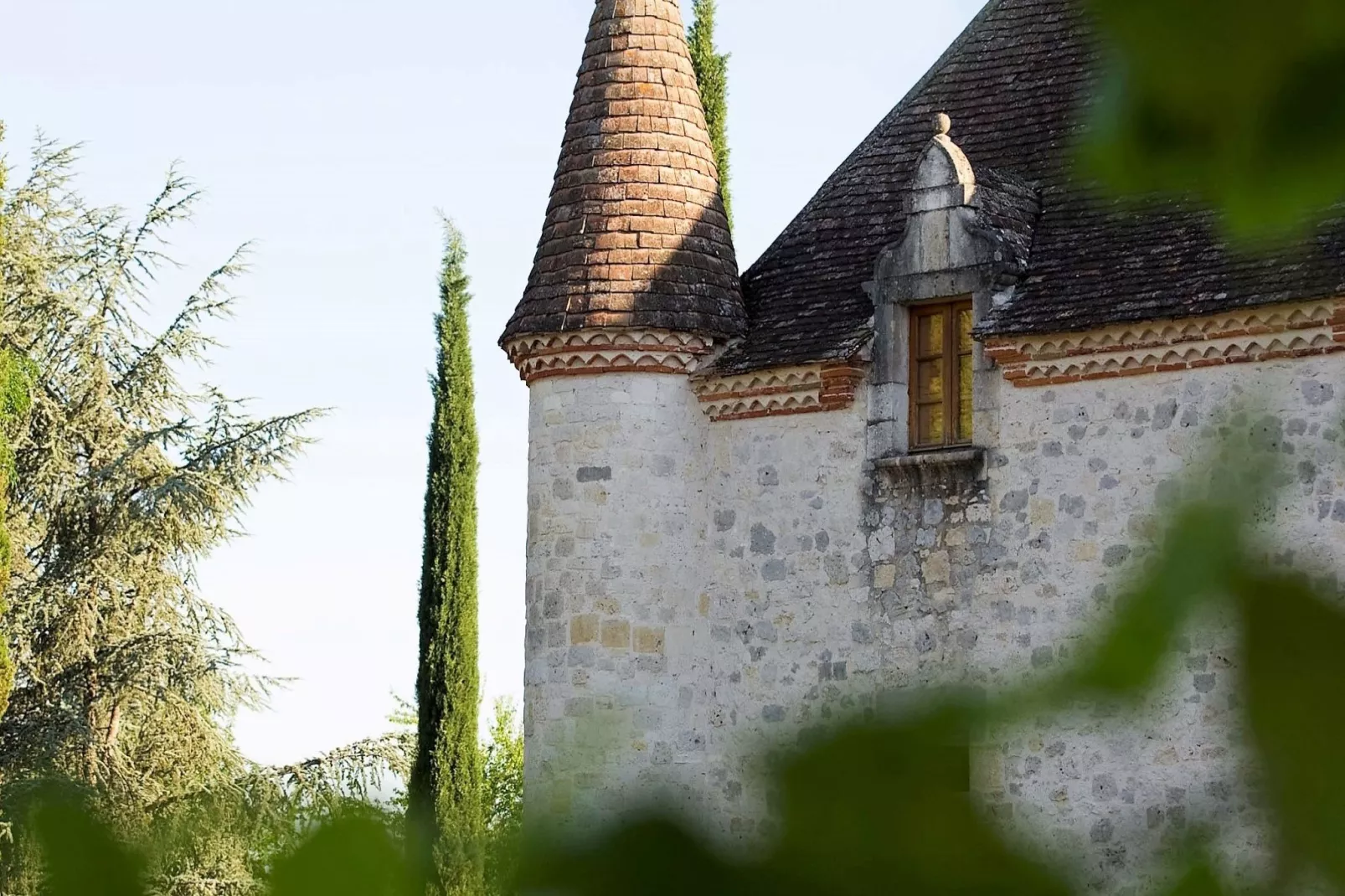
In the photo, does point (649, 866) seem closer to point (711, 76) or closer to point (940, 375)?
point (940, 375)

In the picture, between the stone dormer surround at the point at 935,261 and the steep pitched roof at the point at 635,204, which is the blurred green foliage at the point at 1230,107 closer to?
the stone dormer surround at the point at 935,261

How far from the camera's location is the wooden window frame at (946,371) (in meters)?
11.5

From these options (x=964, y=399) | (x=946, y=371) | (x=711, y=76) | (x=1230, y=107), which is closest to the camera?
(x=1230, y=107)

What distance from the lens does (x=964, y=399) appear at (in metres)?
11.5

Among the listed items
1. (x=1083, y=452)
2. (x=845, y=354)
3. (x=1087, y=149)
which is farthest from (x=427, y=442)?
(x=1087, y=149)

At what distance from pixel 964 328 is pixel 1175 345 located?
1.35m

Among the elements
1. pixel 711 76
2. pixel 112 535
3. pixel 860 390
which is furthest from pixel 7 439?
pixel 860 390

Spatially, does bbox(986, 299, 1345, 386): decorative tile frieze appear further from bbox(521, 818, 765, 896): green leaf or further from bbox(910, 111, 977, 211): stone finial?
bbox(521, 818, 765, 896): green leaf

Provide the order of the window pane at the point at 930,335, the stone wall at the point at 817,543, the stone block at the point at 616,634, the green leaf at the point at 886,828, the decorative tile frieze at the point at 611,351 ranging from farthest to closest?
the decorative tile frieze at the point at 611,351
the stone block at the point at 616,634
the window pane at the point at 930,335
the stone wall at the point at 817,543
the green leaf at the point at 886,828

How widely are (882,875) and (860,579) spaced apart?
429 inches

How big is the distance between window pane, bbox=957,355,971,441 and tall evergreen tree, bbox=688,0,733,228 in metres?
5.25

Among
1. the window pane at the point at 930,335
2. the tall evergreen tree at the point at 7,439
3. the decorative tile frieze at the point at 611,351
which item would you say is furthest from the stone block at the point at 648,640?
the tall evergreen tree at the point at 7,439

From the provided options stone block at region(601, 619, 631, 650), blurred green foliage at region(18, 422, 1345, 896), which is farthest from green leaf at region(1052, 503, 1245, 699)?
stone block at region(601, 619, 631, 650)

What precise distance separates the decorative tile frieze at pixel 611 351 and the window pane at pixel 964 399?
1.53m
